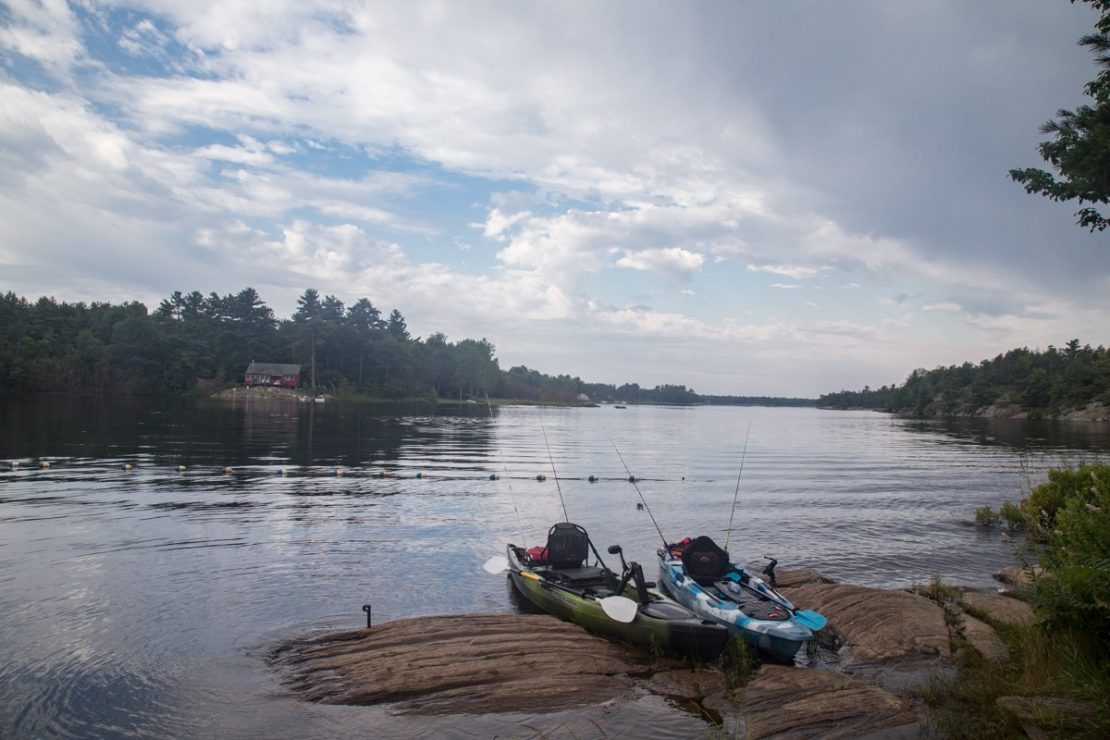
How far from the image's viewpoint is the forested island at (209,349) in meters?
117

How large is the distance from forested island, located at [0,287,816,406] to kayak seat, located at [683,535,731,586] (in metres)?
95.7

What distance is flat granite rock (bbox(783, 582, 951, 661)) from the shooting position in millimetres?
12742

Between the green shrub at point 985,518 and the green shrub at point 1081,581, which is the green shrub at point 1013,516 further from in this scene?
the green shrub at point 1081,581

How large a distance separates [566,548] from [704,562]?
3444 mm

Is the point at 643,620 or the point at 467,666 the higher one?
the point at 643,620

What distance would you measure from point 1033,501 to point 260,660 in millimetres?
24432

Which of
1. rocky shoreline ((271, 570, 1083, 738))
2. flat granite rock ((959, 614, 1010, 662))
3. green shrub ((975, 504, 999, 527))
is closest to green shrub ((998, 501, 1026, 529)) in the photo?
green shrub ((975, 504, 999, 527))

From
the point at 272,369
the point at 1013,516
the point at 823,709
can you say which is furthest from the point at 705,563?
the point at 272,369

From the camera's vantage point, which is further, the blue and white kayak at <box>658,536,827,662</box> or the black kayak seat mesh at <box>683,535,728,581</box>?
the black kayak seat mesh at <box>683,535,728,581</box>

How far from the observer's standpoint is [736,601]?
13.8 m

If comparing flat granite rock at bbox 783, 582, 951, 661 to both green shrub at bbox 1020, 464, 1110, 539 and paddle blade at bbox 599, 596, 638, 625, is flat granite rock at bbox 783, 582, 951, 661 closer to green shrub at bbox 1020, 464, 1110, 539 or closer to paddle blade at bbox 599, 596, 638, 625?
paddle blade at bbox 599, 596, 638, 625

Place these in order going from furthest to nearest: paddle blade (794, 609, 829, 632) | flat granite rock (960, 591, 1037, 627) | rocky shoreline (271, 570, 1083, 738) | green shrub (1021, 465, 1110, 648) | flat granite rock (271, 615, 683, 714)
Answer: flat granite rock (960, 591, 1037, 627) < paddle blade (794, 609, 829, 632) < flat granite rock (271, 615, 683, 714) < rocky shoreline (271, 570, 1083, 738) < green shrub (1021, 465, 1110, 648)

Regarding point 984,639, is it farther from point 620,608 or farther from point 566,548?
point 566,548

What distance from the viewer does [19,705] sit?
35.8ft
